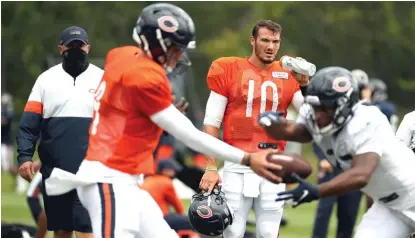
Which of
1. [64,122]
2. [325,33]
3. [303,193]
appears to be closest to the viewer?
[303,193]

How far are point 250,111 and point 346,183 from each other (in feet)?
5.87

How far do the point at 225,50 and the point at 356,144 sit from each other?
25497 millimetres

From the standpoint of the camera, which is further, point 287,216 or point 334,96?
point 287,216

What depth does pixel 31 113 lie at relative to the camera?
7.17 metres

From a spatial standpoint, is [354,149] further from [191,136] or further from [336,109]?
[191,136]

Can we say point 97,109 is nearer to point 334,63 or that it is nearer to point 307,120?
point 307,120

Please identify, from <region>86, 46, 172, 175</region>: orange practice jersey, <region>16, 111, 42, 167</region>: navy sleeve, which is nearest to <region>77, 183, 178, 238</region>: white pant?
<region>86, 46, 172, 175</region>: orange practice jersey

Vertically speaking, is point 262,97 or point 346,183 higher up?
point 262,97

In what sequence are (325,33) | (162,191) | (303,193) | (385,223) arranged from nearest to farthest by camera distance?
1. (303,193)
2. (385,223)
3. (162,191)
4. (325,33)

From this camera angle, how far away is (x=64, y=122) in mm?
7160

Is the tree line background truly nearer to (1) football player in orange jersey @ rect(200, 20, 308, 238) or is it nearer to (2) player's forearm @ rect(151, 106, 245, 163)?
(1) football player in orange jersey @ rect(200, 20, 308, 238)

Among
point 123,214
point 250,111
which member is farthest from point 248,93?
point 123,214

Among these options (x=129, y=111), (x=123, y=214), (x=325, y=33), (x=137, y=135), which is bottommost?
(x=123, y=214)

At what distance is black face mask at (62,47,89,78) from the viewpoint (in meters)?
7.20
